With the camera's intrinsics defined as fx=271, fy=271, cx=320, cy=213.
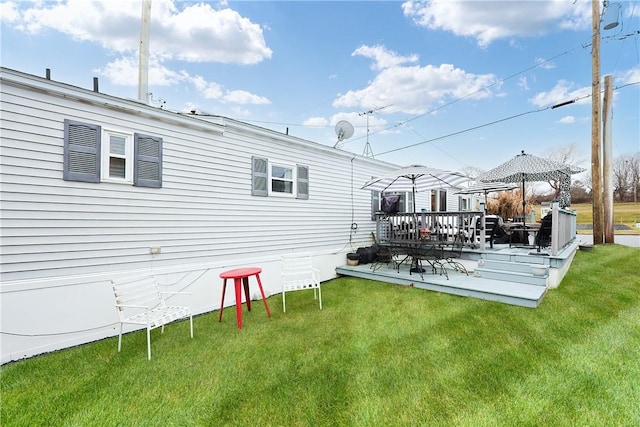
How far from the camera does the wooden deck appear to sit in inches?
187

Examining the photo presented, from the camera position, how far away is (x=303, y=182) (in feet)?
22.6

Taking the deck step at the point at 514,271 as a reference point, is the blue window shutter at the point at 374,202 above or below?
above

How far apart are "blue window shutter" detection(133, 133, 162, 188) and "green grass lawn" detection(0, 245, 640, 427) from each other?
7.96ft

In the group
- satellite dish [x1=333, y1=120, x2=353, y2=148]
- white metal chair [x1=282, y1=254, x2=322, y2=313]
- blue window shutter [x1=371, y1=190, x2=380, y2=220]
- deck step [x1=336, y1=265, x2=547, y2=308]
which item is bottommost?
deck step [x1=336, y1=265, x2=547, y2=308]

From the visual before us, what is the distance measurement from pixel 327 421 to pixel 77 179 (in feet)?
14.6

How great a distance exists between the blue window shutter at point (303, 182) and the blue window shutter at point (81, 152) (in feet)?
12.8

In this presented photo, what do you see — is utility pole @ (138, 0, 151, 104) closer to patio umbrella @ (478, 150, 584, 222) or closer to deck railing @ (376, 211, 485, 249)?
deck railing @ (376, 211, 485, 249)

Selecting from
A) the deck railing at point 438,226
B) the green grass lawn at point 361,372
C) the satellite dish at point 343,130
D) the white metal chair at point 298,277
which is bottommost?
the green grass lawn at point 361,372

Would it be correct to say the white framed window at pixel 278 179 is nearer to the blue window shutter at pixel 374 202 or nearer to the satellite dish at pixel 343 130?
the satellite dish at pixel 343 130

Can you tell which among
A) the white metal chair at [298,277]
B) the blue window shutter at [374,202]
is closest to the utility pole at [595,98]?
the blue window shutter at [374,202]

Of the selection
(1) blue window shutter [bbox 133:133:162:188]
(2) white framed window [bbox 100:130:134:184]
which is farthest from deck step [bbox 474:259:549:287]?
(2) white framed window [bbox 100:130:134:184]

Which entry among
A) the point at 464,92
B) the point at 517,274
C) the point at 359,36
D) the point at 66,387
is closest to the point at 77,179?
the point at 66,387

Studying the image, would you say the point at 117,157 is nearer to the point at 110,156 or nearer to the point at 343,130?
the point at 110,156

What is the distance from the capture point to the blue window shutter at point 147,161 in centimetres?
438
